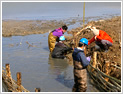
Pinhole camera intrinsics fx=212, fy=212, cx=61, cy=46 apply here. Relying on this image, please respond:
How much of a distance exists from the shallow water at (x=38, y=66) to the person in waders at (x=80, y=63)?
63 cm

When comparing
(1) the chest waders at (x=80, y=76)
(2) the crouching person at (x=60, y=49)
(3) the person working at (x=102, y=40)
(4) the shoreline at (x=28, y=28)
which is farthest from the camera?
(4) the shoreline at (x=28, y=28)

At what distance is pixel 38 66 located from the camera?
8.17m

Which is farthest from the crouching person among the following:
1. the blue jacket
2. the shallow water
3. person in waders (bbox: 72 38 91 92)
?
A: the blue jacket

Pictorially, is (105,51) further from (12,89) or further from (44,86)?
(12,89)

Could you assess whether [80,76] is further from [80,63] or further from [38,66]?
[38,66]

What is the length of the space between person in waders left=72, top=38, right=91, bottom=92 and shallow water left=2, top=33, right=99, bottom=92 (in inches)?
24.9

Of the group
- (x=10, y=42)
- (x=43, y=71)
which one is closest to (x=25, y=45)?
(x=10, y=42)

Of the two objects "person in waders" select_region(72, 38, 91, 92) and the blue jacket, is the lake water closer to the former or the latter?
"person in waders" select_region(72, 38, 91, 92)

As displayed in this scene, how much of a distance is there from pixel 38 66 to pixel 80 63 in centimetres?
320

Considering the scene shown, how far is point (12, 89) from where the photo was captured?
5.83m

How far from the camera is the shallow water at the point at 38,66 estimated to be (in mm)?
6414

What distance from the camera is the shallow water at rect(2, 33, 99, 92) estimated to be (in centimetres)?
641

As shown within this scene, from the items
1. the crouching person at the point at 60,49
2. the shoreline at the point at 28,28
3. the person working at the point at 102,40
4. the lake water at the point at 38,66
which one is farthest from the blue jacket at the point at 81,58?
the shoreline at the point at 28,28

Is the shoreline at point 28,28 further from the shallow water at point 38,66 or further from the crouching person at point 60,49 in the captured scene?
the crouching person at point 60,49
